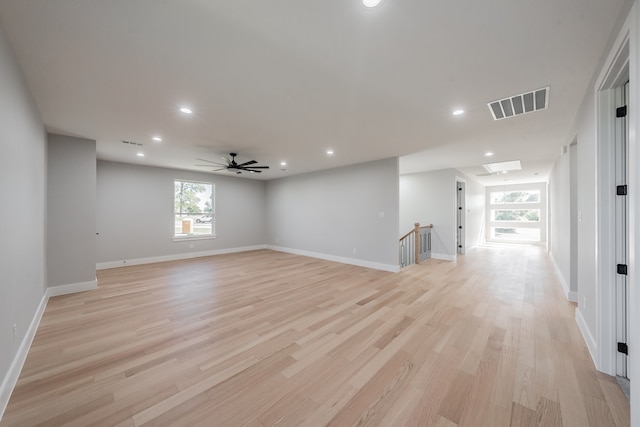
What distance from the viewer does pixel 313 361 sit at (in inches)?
84.3

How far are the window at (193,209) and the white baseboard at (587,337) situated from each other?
806 cm

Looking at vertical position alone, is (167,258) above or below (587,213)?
below

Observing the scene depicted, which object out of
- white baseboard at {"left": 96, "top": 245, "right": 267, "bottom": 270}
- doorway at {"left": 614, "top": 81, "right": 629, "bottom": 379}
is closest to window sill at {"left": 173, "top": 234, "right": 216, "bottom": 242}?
white baseboard at {"left": 96, "top": 245, "right": 267, "bottom": 270}

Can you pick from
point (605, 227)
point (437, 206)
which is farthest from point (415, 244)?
point (605, 227)

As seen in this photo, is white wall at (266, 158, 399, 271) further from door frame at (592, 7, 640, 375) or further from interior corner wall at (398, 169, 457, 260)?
door frame at (592, 7, 640, 375)

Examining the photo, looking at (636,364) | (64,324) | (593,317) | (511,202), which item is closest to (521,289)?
(593,317)

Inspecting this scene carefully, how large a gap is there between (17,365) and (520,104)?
560cm

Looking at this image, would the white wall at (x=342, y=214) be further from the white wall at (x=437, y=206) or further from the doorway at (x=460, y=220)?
the doorway at (x=460, y=220)

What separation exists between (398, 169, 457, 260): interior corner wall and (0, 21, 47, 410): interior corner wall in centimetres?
785

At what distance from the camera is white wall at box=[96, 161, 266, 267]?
5.87 metres

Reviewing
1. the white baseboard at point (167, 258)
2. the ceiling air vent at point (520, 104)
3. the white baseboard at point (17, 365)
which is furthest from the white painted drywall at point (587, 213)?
the white baseboard at point (167, 258)

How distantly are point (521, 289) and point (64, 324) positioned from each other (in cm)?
678

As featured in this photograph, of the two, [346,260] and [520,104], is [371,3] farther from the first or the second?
[346,260]

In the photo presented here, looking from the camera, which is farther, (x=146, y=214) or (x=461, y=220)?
(x=461, y=220)
